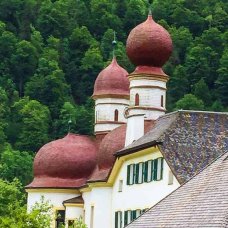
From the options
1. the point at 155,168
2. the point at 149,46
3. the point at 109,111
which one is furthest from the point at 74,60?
the point at 155,168

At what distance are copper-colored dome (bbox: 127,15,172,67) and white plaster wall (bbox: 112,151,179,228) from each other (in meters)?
7.76

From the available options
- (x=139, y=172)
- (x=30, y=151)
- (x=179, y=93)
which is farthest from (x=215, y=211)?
(x=179, y=93)

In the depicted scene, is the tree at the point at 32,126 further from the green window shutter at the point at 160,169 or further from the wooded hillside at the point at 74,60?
the green window shutter at the point at 160,169

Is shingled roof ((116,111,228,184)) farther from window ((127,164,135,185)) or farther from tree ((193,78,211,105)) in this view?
tree ((193,78,211,105))

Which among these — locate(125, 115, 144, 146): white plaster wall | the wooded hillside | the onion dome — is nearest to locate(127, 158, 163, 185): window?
locate(125, 115, 144, 146): white plaster wall

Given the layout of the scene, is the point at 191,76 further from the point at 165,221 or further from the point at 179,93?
the point at 165,221

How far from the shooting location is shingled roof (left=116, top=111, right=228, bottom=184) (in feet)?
161

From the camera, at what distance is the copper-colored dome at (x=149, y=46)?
6400 cm

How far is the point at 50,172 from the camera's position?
68.2m

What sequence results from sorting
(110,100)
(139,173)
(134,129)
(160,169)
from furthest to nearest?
(110,100) < (134,129) < (139,173) < (160,169)

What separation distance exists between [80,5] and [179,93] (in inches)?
1054

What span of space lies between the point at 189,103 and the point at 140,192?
61.9 m

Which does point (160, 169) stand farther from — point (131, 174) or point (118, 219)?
point (118, 219)

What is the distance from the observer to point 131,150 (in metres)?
54.8
